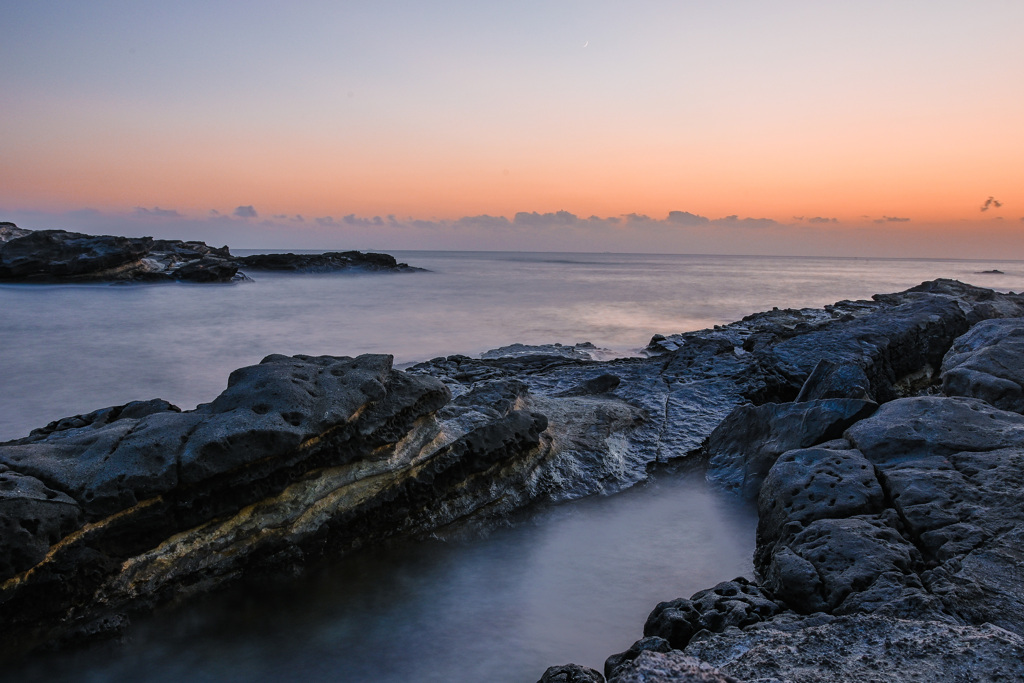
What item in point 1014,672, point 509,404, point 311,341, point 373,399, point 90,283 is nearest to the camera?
point 1014,672

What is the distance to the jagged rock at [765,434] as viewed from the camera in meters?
5.78

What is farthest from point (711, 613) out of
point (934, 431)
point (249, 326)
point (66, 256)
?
point (66, 256)

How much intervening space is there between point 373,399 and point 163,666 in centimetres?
239

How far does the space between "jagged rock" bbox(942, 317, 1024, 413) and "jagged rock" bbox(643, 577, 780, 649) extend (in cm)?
442

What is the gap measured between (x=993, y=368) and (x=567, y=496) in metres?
5.00

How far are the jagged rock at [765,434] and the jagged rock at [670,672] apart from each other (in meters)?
3.88

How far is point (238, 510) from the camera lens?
4648 mm

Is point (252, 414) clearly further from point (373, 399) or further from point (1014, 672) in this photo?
point (1014, 672)

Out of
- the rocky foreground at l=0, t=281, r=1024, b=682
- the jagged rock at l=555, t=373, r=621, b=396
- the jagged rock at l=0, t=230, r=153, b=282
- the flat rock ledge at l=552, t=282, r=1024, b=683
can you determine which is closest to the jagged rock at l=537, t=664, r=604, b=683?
the rocky foreground at l=0, t=281, r=1024, b=682

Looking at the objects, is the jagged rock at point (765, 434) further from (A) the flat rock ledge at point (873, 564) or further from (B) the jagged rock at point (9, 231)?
(B) the jagged rock at point (9, 231)

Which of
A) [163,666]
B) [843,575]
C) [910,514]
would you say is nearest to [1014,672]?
[843,575]

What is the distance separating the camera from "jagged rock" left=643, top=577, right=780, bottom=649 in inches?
137

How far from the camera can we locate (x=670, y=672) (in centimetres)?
238

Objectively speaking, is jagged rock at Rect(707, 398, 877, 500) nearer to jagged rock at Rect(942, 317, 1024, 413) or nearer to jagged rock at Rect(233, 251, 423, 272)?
jagged rock at Rect(942, 317, 1024, 413)
